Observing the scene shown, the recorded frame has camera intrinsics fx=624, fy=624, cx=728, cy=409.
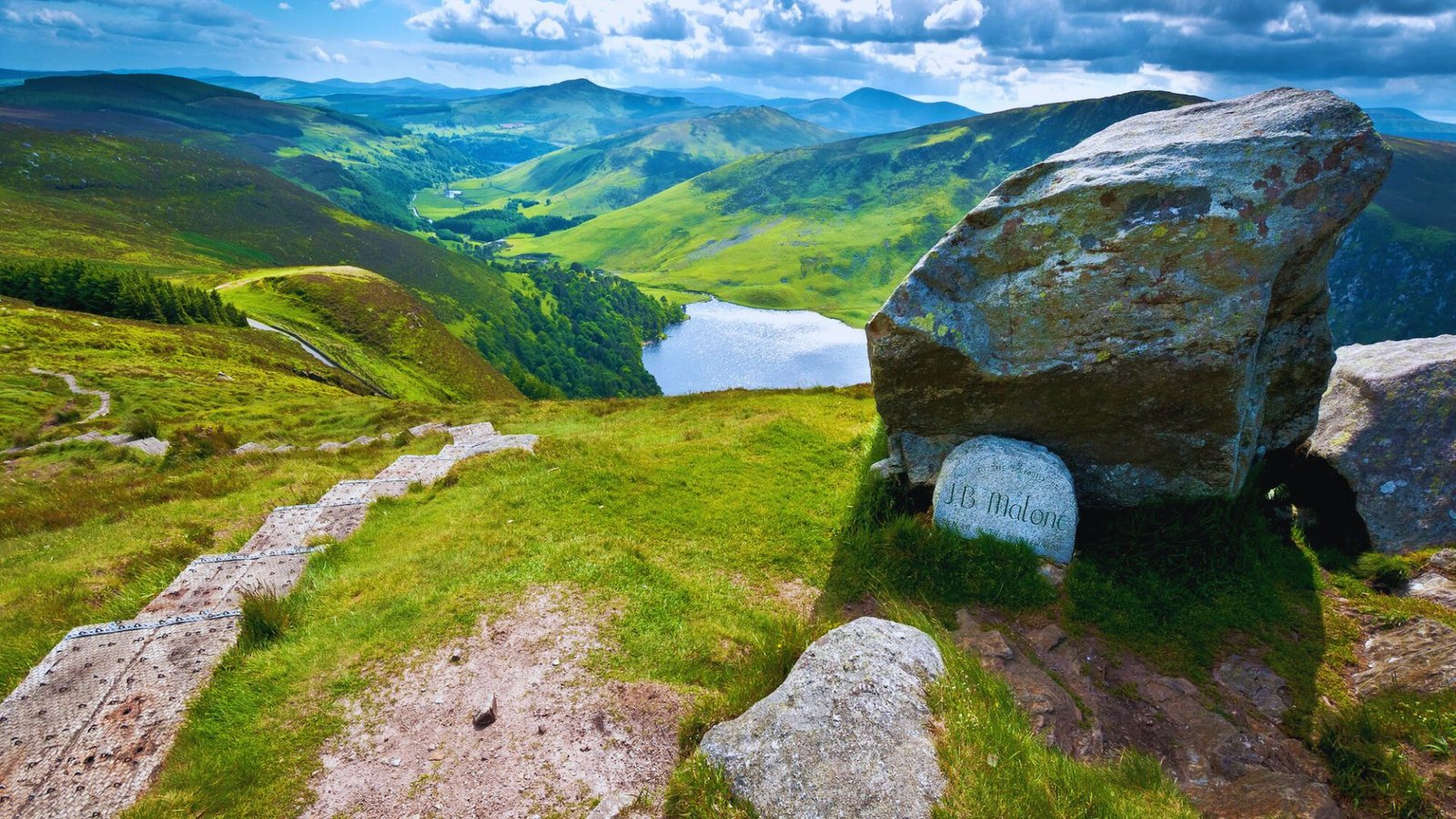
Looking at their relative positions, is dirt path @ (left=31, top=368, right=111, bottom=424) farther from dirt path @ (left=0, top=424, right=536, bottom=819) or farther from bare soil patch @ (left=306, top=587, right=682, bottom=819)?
bare soil patch @ (left=306, top=587, right=682, bottom=819)

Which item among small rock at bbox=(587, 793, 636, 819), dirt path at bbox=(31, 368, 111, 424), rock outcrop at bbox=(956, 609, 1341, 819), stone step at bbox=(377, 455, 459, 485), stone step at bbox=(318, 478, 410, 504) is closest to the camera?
small rock at bbox=(587, 793, 636, 819)

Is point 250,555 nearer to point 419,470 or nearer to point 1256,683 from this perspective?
point 419,470

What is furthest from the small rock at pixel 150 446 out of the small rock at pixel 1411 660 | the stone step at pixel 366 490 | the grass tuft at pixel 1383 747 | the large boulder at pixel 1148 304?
the small rock at pixel 1411 660

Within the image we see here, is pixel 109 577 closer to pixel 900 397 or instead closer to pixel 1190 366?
pixel 900 397

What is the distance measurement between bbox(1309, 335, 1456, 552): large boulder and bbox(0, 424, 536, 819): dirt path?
62.5ft

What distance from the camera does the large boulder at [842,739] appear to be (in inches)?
230

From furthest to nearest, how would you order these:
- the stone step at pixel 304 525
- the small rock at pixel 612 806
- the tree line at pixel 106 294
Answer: the tree line at pixel 106 294 < the stone step at pixel 304 525 < the small rock at pixel 612 806

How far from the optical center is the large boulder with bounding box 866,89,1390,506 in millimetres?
9992

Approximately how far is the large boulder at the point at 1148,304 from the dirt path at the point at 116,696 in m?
11.9

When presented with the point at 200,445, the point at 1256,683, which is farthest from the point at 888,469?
the point at 200,445

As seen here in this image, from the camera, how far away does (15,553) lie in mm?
15133

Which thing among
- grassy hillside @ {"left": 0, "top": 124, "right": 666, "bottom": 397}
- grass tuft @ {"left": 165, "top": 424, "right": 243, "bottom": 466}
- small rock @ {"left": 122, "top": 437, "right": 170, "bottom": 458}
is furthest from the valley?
grassy hillside @ {"left": 0, "top": 124, "right": 666, "bottom": 397}

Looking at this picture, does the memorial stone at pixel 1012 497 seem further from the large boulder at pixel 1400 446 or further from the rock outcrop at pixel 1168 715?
the large boulder at pixel 1400 446

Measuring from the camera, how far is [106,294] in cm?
7712
